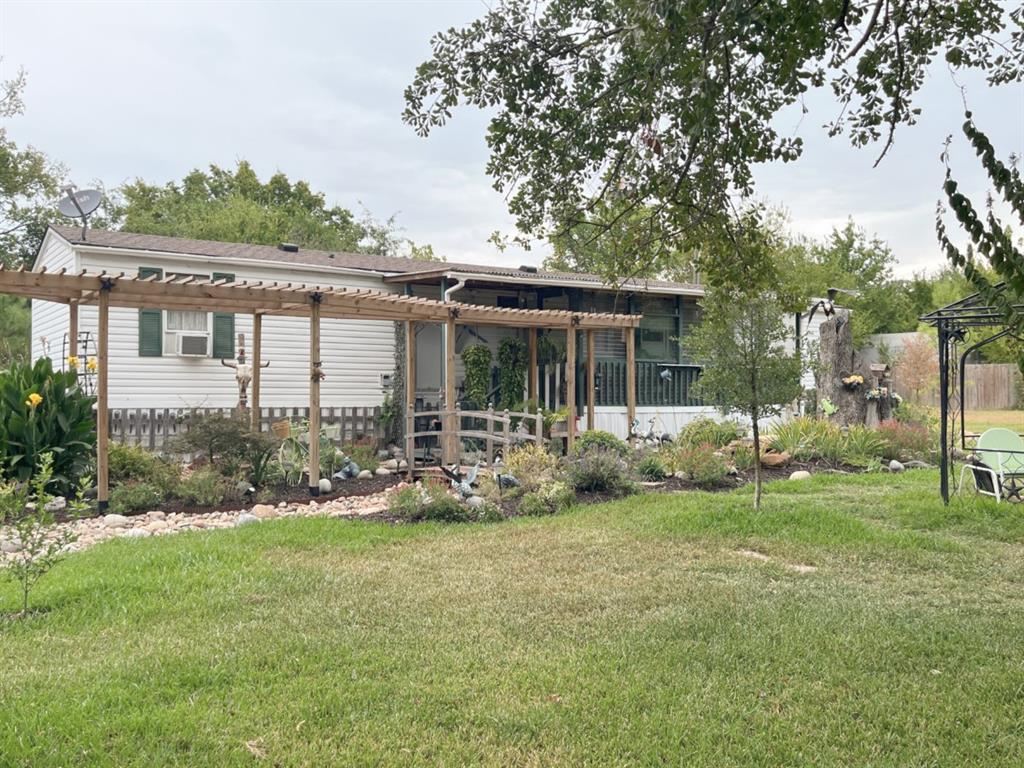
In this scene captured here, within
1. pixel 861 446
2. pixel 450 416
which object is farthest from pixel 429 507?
pixel 861 446

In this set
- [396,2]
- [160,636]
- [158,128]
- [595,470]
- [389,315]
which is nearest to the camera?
[160,636]

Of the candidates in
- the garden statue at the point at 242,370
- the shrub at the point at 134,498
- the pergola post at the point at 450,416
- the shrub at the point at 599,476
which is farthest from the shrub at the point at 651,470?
the shrub at the point at 134,498

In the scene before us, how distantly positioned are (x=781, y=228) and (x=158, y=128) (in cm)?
2253

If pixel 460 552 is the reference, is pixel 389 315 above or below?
above

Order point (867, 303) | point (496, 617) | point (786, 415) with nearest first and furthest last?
point (496, 617), point (786, 415), point (867, 303)

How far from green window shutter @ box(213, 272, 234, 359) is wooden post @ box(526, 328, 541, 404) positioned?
229 inches

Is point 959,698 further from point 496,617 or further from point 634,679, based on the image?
point 496,617

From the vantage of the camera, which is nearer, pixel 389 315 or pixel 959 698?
pixel 959 698

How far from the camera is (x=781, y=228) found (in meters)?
30.0

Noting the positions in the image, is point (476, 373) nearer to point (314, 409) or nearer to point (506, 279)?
point (506, 279)

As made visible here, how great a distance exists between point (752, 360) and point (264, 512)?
18.3ft

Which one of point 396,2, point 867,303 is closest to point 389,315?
point 396,2

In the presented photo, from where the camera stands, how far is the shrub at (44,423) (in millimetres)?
8328

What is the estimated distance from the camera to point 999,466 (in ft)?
29.6
